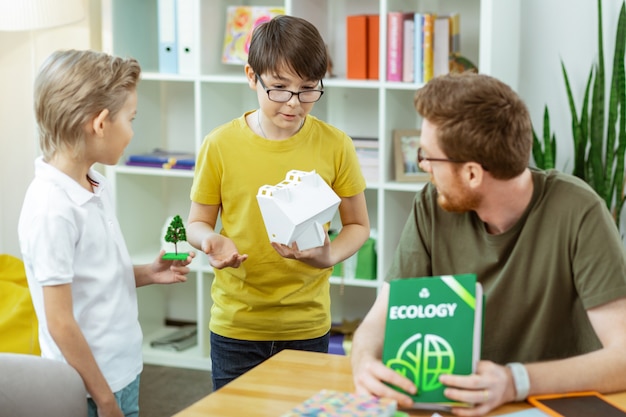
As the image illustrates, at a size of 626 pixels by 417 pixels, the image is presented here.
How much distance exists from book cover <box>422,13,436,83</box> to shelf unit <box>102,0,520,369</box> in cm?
9

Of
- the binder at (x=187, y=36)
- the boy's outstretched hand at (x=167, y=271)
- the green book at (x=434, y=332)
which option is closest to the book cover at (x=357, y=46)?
the binder at (x=187, y=36)

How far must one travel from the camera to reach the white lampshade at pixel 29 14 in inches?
145

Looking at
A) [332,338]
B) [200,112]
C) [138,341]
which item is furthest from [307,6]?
[138,341]

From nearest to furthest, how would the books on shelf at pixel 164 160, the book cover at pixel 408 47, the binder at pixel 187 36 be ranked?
the book cover at pixel 408 47 → the binder at pixel 187 36 → the books on shelf at pixel 164 160

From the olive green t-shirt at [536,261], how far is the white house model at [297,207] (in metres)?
0.28

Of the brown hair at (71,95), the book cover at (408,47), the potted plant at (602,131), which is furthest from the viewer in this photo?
the book cover at (408,47)

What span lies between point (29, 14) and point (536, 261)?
261cm

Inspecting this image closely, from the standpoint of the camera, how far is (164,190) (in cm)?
445

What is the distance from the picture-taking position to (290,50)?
85.5 inches

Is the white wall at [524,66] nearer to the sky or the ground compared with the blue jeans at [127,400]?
nearer to the sky

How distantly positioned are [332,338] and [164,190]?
115cm

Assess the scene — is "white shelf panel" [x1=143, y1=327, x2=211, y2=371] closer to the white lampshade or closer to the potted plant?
the white lampshade

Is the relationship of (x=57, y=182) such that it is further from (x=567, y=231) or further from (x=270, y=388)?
(x=567, y=231)

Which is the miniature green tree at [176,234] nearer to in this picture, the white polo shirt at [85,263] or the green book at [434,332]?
the white polo shirt at [85,263]
